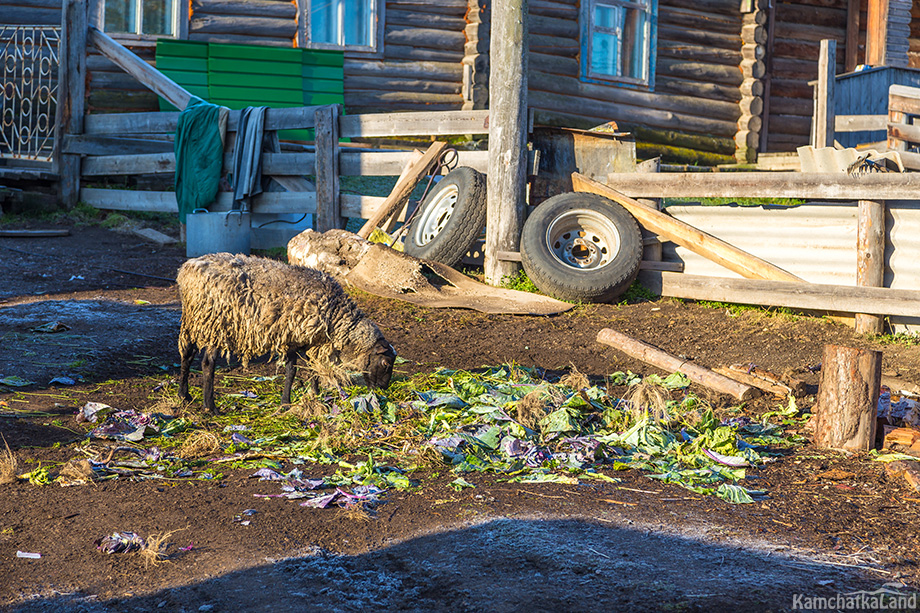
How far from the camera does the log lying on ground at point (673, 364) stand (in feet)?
18.9

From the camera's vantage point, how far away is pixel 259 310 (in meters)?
5.24

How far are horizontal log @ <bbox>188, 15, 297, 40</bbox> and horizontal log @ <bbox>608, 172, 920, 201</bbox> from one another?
7894mm

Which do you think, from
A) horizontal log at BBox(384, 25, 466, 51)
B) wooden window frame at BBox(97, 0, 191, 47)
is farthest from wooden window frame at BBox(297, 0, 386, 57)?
wooden window frame at BBox(97, 0, 191, 47)

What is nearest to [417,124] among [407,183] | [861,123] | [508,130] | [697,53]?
[407,183]

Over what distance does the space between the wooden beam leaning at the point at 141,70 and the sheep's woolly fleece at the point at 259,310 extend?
758 cm

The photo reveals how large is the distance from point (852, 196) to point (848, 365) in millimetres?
3336

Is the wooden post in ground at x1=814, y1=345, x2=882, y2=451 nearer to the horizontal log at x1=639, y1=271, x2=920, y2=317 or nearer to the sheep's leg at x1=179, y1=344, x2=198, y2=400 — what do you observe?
the horizontal log at x1=639, y1=271, x2=920, y2=317

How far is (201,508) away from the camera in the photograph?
3.79m

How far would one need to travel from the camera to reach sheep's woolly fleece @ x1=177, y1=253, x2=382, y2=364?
522 centimetres

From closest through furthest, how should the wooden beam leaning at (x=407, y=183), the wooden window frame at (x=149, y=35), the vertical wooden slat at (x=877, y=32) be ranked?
the wooden beam leaning at (x=407, y=183) → the wooden window frame at (x=149, y=35) → the vertical wooden slat at (x=877, y=32)

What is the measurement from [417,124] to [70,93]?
6.34 meters

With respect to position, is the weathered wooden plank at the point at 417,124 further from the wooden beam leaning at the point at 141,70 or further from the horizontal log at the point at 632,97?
the horizontal log at the point at 632,97

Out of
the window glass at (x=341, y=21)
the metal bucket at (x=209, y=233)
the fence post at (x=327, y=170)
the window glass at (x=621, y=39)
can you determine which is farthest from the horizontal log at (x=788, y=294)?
the window glass at (x=341, y=21)

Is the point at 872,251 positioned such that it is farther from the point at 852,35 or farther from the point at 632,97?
the point at 852,35
